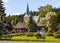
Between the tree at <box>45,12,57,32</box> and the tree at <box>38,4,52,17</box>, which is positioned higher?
the tree at <box>38,4,52,17</box>

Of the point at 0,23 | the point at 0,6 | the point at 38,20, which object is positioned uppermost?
the point at 0,6

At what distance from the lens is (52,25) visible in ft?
190

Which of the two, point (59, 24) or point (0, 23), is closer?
point (0, 23)

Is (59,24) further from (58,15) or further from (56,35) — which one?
(56,35)

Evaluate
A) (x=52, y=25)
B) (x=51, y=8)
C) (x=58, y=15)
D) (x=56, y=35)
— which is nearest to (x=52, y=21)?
(x=52, y=25)

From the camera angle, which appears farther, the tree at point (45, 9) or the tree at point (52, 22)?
the tree at point (45, 9)

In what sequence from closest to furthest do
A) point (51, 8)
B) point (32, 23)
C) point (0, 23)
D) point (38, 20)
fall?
point (0, 23) → point (32, 23) → point (51, 8) → point (38, 20)

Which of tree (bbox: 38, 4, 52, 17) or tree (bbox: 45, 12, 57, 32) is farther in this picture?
tree (bbox: 38, 4, 52, 17)

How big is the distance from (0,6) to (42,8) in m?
44.4

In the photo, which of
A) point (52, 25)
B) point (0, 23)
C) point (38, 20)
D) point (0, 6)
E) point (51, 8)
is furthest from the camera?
point (38, 20)

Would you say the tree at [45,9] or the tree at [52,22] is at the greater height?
the tree at [45,9]

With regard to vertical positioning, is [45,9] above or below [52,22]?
above

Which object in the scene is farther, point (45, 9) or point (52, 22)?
point (45, 9)

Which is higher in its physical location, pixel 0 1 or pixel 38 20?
pixel 0 1
